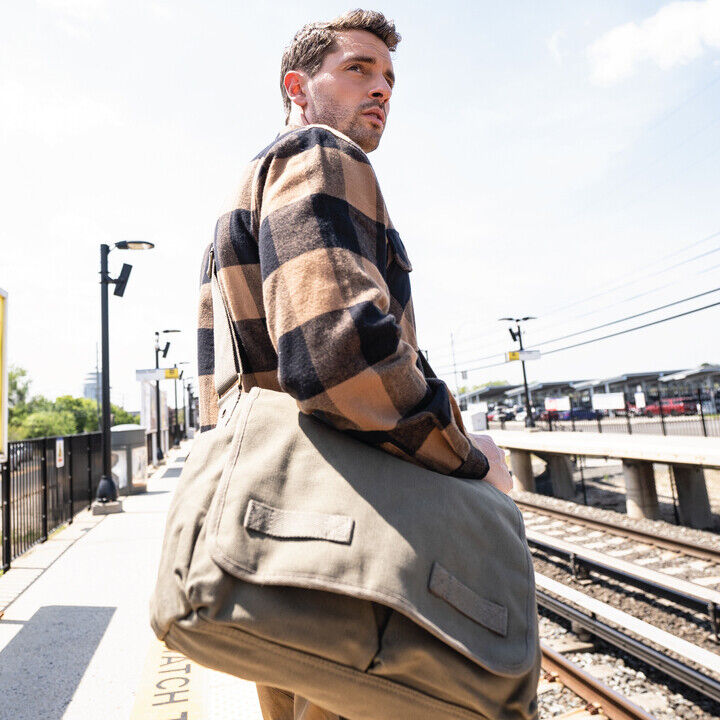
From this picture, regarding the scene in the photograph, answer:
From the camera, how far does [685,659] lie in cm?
582

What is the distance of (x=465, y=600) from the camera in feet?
3.03

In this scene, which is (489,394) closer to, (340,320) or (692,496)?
(692,496)

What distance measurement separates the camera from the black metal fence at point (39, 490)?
7.35 meters

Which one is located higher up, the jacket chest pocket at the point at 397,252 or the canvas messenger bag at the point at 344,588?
the jacket chest pocket at the point at 397,252

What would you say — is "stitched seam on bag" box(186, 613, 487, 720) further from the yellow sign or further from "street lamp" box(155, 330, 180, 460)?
"street lamp" box(155, 330, 180, 460)

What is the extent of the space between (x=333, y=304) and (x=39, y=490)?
9.63 meters

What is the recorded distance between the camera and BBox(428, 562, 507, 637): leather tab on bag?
0.91 m

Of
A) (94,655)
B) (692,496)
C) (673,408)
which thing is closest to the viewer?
(94,655)

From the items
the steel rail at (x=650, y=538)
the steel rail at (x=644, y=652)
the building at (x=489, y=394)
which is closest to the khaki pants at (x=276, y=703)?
the steel rail at (x=644, y=652)

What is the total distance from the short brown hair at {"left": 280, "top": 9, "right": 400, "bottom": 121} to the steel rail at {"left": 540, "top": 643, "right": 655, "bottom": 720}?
4455 millimetres

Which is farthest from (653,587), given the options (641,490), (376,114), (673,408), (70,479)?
(673,408)

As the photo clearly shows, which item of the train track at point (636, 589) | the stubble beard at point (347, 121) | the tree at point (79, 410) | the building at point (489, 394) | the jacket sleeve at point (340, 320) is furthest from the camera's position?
the tree at point (79, 410)

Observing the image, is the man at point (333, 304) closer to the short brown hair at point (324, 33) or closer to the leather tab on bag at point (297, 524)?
the leather tab on bag at point (297, 524)

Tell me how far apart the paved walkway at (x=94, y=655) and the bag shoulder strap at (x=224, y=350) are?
2.58 m
